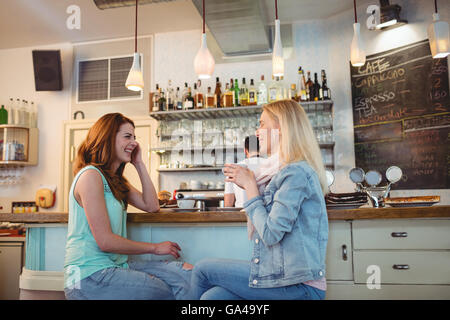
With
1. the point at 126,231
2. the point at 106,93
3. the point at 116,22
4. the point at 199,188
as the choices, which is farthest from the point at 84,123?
the point at 126,231

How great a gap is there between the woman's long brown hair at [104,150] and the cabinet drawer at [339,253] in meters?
0.90

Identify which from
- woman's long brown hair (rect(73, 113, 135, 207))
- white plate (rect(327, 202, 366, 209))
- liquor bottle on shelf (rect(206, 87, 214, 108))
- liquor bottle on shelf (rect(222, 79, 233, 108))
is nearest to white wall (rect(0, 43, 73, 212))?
liquor bottle on shelf (rect(206, 87, 214, 108))

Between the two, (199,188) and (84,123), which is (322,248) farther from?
(84,123)

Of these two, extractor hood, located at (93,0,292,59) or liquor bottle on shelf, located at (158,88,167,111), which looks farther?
liquor bottle on shelf, located at (158,88,167,111)

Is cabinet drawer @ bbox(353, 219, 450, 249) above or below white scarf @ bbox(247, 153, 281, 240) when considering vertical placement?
below

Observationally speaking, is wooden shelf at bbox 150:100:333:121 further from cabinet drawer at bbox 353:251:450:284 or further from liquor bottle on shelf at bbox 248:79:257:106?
cabinet drawer at bbox 353:251:450:284

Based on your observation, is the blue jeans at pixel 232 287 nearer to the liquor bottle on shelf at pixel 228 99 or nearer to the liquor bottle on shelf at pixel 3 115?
the liquor bottle on shelf at pixel 228 99

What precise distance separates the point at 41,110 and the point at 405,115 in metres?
4.00

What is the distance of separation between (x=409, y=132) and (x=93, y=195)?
9.58 feet

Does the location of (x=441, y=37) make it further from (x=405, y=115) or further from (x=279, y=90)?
(x=279, y=90)

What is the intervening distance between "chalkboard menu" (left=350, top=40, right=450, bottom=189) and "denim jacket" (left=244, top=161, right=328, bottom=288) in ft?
8.16

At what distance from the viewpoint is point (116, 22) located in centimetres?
408

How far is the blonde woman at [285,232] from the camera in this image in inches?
43.3

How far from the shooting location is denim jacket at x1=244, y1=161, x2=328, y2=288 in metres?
1.09
